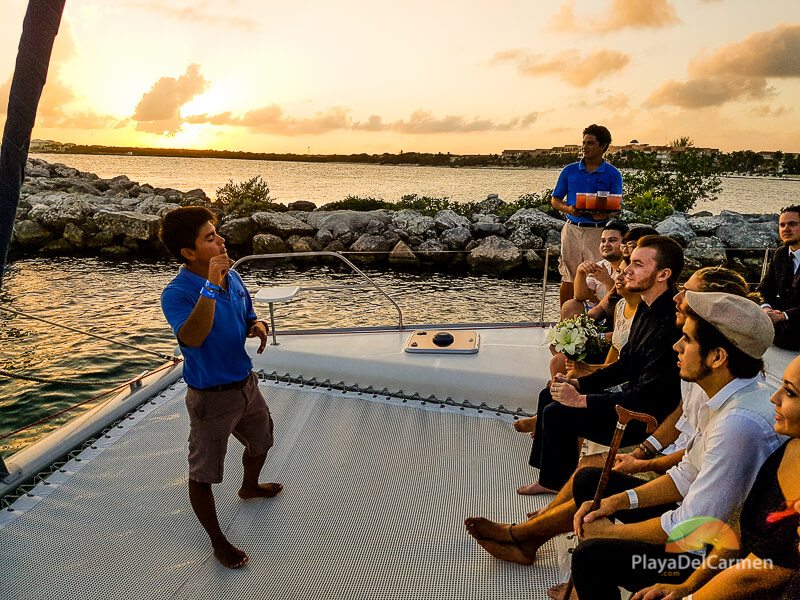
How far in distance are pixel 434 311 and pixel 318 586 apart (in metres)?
8.84

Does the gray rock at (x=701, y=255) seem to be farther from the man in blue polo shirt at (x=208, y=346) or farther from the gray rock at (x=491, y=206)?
the man in blue polo shirt at (x=208, y=346)

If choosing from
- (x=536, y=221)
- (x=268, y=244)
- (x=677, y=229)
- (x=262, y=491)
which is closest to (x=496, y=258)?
Answer: (x=536, y=221)

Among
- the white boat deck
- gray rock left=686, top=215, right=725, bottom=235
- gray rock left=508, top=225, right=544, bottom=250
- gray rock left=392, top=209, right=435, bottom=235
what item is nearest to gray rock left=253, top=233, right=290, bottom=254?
gray rock left=392, top=209, right=435, bottom=235

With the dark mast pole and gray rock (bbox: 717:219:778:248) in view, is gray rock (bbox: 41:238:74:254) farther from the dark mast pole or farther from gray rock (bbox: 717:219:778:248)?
gray rock (bbox: 717:219:778:248)

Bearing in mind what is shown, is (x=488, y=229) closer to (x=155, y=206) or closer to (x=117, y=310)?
(x=117, y=310)

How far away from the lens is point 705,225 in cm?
1756

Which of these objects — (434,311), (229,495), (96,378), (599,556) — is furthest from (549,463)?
(434,311)

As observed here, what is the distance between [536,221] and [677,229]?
13.7 feet

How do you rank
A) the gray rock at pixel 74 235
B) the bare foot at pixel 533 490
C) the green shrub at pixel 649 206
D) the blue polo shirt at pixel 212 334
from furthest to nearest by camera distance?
the green shrub at pixel 649 206 < the gray rock at pixel 74 235 < the bare foot at pixel 533 490 < the blue polo shirt at pixel 212 334

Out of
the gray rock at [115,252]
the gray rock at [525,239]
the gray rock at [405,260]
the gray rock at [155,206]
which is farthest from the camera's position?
the gray rock at [155,206]

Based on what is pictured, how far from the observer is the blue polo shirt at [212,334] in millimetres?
2375

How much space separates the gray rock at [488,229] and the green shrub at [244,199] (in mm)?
8513

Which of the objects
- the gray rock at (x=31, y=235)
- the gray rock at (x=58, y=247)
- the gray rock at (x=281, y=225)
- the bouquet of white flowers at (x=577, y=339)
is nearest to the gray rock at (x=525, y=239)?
the gray rock at (x=281, y=225)

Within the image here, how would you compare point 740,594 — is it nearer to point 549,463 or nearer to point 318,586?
point 549,463
